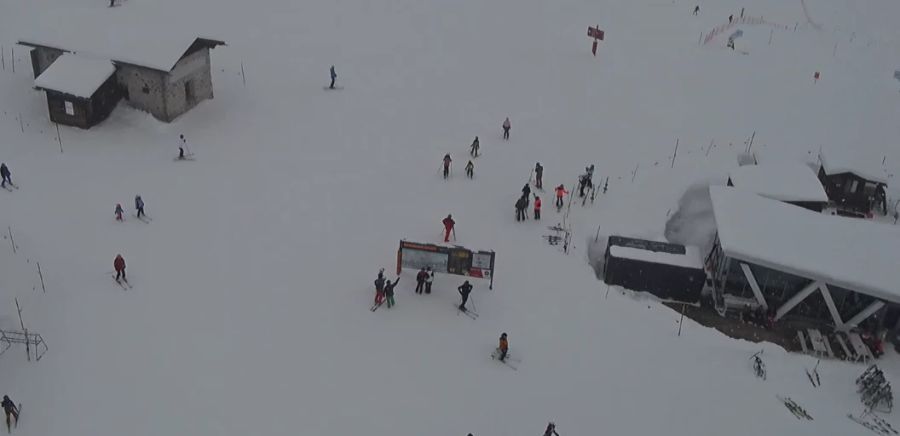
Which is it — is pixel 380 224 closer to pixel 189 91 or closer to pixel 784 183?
pixel 189 91

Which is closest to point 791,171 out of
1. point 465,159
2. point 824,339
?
point 824,339

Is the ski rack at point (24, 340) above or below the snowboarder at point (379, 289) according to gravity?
below

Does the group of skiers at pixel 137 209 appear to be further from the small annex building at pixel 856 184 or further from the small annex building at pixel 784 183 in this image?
the small annex building at pixel 856 184

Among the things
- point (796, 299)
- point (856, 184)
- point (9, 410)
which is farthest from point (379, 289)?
point (856, 184)

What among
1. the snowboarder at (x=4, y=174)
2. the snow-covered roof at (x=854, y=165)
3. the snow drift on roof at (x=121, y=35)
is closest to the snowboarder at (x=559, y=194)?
the snow-covered roof at (x=854, y=165)

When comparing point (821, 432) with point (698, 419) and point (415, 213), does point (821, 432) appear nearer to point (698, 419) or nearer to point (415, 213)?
point (698, 419)

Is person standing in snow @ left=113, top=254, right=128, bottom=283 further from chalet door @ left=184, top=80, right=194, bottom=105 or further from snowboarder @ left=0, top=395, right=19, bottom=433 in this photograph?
chalet door @ left=184, top=80, right=194, bottom=105

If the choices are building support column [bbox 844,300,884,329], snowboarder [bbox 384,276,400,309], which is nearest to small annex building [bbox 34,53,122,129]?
snowboarder [bbox 384,276,400,309]
